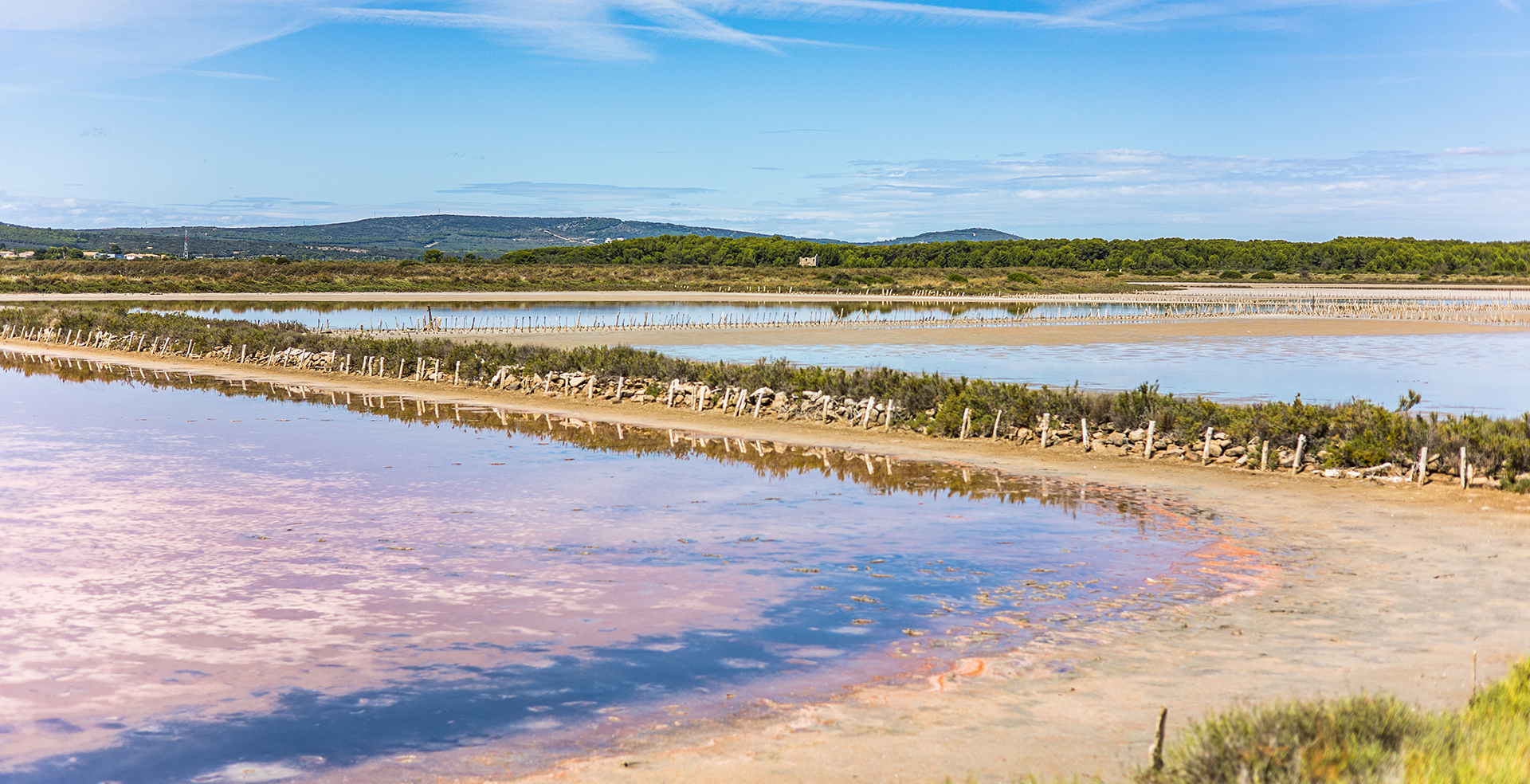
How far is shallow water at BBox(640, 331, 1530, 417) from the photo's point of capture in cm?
3198

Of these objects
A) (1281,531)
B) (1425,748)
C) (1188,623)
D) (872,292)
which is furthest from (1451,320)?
(1425,748)

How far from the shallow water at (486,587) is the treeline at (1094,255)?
445ft

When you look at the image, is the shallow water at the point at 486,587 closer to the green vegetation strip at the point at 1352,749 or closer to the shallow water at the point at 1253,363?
the green vegetation strip at the point at 1352,749

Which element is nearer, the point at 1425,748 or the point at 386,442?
the point at 1425,748

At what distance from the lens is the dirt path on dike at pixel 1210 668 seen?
748cm

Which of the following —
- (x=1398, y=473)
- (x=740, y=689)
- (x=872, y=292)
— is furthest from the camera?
(x=872, y=292)

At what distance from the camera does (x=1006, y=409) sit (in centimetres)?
2284

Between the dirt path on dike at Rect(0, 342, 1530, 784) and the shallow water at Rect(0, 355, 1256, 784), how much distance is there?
1.77ft

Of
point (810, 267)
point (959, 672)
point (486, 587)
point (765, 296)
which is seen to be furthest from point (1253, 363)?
point (810, 267)

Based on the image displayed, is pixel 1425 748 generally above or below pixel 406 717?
above

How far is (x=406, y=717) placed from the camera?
27.6 ft

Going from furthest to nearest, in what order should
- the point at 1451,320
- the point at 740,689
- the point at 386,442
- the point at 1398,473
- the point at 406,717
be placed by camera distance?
the point at 1451,320, the point at 386,442, the point at 1398,473, the point at 740,689, the point at 406,717

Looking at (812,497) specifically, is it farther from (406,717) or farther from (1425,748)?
(1425,748)

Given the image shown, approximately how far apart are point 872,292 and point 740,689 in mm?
104128
